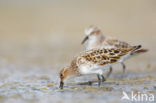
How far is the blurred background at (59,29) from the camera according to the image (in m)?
14.8

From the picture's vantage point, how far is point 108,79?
11281mm

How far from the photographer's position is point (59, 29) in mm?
22516

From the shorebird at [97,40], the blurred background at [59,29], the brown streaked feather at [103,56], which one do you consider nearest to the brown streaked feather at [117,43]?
the shorebird at [97,40]

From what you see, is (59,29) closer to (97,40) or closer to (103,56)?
(97,40)

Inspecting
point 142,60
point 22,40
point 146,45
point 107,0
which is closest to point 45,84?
point 142,60

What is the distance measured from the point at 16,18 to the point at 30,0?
3.66 meters

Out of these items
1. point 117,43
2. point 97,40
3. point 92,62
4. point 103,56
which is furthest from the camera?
point 97,40

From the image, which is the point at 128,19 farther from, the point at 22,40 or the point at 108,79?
the point at 108,79

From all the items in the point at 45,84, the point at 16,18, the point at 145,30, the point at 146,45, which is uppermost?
the point at 16,18

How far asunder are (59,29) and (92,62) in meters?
12.8

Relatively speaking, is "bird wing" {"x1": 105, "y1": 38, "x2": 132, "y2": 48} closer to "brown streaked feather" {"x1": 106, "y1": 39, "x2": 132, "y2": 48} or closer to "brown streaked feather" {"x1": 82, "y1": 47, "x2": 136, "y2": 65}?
"brown streaked feather" {"x1": 106, "y1": 39, "x2": 132, "y2": 48}

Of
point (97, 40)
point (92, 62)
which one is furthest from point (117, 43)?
point (92, 62)

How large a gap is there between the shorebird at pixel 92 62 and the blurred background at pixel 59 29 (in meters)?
2.65

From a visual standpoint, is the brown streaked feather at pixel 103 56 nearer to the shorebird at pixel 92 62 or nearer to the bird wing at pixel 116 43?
the shorebird at pixel 92 62
